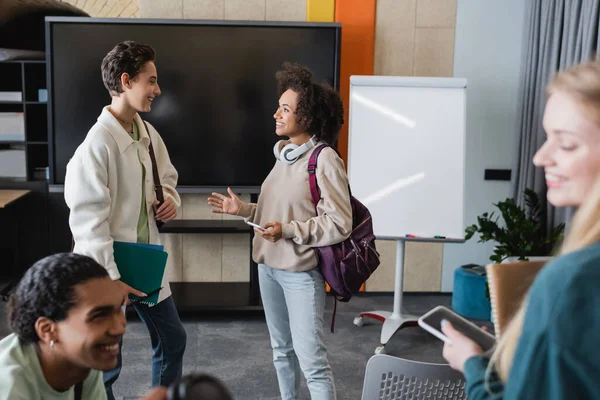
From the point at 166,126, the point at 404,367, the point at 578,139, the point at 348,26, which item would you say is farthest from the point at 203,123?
the point at 578,139

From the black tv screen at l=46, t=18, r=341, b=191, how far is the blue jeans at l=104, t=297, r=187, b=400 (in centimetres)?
174

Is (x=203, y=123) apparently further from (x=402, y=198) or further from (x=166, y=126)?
(x=402, y=198)

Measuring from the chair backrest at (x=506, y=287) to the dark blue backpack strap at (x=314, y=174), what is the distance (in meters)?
1.01

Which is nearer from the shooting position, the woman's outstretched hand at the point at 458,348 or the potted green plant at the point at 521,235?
the woman's outstretched hand at the point at 458,348

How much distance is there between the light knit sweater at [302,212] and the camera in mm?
2088

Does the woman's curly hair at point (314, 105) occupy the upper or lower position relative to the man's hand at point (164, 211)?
upper

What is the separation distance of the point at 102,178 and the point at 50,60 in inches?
82.5

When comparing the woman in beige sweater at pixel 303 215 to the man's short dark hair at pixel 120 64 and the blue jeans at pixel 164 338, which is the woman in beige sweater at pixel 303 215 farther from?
the man's short dark hair at pixel 120 64

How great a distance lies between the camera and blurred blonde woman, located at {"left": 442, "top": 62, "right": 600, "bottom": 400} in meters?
0.73

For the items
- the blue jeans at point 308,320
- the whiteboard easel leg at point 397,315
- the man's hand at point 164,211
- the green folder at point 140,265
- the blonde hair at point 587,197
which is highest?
the blonde hair at point 587,197

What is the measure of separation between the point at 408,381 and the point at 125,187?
3.79 feet

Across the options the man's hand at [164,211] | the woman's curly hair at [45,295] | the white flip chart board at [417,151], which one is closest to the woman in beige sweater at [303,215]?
the man's hand at [164,211]

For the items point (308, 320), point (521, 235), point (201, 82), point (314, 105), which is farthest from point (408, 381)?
point (201, 82)

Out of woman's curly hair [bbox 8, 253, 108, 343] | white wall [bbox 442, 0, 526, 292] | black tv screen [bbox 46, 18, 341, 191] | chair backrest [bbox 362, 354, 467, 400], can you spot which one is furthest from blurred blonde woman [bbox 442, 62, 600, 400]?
white wall [bbox 442, 0, 526, 292]
